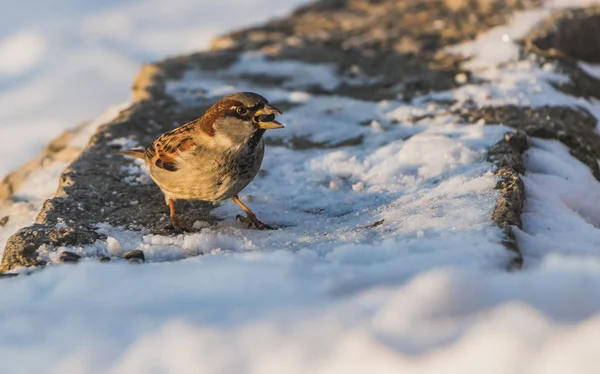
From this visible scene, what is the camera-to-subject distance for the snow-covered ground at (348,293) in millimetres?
2324

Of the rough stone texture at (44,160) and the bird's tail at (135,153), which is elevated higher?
the bird's tail at (135,153)

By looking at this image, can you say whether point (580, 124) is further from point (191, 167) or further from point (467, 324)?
point (467, 324)

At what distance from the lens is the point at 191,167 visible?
4168mm

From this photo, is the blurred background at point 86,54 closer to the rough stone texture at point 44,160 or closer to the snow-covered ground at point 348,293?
the rough stone texture at point 44,160

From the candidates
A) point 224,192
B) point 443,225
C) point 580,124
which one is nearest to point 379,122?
point 580,124

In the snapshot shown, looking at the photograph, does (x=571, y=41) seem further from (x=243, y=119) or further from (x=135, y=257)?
(x=135, y=257)

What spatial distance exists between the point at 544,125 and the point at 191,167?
261cm

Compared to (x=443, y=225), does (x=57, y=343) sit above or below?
above

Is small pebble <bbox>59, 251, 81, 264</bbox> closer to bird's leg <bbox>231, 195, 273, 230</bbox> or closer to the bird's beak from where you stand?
bird's leg <bbox>231, 195, 273, 230</bbox>

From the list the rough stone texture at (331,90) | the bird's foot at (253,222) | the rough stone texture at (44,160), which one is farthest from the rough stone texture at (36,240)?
the rough stone texture at (44,160)

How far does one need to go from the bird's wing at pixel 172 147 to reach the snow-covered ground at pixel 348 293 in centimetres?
46

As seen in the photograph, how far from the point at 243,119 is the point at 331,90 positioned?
3.20 m

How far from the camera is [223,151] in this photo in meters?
4.11

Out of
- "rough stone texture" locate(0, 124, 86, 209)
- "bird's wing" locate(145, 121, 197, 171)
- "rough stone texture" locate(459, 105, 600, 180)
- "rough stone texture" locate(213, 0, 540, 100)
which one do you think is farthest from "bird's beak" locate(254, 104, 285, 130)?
"rough stone texture" locate(213, 0, 540, 100)
